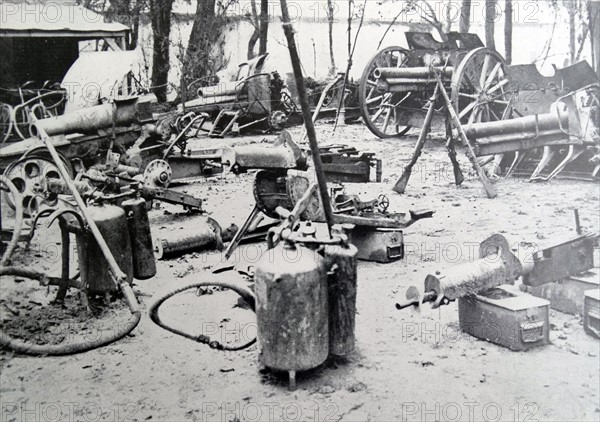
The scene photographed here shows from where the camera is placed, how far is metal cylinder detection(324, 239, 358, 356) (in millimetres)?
2875

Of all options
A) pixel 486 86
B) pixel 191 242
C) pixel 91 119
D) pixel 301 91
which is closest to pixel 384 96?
pixel 486 86

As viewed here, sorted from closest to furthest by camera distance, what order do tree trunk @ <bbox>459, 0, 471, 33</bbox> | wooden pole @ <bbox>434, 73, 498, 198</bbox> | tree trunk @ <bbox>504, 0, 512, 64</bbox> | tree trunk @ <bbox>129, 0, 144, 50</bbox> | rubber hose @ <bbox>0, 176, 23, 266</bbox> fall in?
rubber hose @ <bbox>0, 176, 23, 266</bbox>
wooden pole @ <bbox>434, 73, 498, 198</bbox>
tree trunk @ <bbox>459, 0, 471, 33</bbox>
tree trunk @ <bbox>504, 0, 512, 64</bbox>
tree trunk @ <bbox>129, 0, 144, 50</bbox>

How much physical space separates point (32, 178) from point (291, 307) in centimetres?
405

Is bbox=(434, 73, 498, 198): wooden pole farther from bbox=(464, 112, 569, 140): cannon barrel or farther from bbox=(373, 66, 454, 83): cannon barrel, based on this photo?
bbox=(373, 66, 454, 83): cannon barrel

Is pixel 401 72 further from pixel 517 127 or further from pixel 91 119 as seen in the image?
pixel 91 119

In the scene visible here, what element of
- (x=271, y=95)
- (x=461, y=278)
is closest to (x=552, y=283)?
(x=461, y=278)

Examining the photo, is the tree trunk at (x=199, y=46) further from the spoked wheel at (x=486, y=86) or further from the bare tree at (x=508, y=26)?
the spoked wheel at (x=486, y=86)

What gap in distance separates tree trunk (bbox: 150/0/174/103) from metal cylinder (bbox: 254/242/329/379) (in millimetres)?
12702

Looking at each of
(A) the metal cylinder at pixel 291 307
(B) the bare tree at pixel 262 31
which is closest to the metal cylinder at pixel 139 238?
(A) the metal cylinder at pixel 291 307

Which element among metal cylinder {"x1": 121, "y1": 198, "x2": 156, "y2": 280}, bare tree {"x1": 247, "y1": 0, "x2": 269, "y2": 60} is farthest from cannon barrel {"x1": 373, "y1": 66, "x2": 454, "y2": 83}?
bare tree {"x1": 247, "y1": 0, "x2": 269, "y2": 60}

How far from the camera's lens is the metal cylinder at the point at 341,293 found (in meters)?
2.88

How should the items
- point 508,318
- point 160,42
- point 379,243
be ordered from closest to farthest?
point 508,318
point 379,243
point 160,42

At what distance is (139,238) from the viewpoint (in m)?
4.07

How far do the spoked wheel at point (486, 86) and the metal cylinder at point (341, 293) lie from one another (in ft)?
19.3
